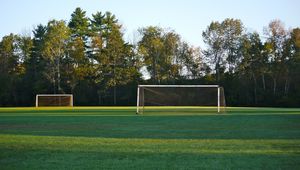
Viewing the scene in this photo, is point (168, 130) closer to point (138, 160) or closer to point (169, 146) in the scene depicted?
point (169, 146)

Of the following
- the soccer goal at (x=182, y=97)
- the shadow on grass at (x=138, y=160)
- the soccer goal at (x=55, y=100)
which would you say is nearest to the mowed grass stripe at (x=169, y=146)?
the shadow on grass at (x=138, y=160)

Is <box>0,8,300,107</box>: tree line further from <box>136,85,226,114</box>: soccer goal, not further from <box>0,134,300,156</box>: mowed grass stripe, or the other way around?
<box>0,134,300,156</box>: mowed grass stripe

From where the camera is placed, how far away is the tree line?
59.4 m

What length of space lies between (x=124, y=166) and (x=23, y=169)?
5.37 ft

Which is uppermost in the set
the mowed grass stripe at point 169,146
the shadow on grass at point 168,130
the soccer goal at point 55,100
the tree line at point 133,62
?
the tree line at point 133,62

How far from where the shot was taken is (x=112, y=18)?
67750 mm

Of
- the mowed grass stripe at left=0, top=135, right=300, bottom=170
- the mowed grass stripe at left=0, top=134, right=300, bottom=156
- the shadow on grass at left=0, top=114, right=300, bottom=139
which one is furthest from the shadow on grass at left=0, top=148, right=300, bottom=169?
the shadow on grass at left=0, top=114, right=300, bottom=139

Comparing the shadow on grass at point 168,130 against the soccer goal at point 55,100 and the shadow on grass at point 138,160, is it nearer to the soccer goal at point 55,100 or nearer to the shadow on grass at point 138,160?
the shadow on grass at point 138,160

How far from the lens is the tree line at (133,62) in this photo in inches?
2338

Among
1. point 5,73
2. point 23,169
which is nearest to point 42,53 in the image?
point 5,73

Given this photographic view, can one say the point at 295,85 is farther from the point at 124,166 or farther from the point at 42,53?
the point at 124,166

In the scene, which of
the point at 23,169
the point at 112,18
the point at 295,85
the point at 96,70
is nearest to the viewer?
the point at 23,169

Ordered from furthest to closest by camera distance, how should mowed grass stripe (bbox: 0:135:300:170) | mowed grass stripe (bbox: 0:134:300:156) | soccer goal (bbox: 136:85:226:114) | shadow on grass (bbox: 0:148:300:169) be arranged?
soccer goal (bbox: 136:85:226:114) → mowed grass stripe (bbox: 0:134:300:156) → mowed grass stripe (bbox: 0:135:300:170) → shadow on grass (bbox: 0:148:300:169)

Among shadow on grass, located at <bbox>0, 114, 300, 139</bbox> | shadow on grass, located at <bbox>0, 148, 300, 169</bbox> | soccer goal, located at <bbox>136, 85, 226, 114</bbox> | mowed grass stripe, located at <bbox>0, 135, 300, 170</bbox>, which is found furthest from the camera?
soccer goal, located at <bbox>136, 85, 226, 114</bbox>
